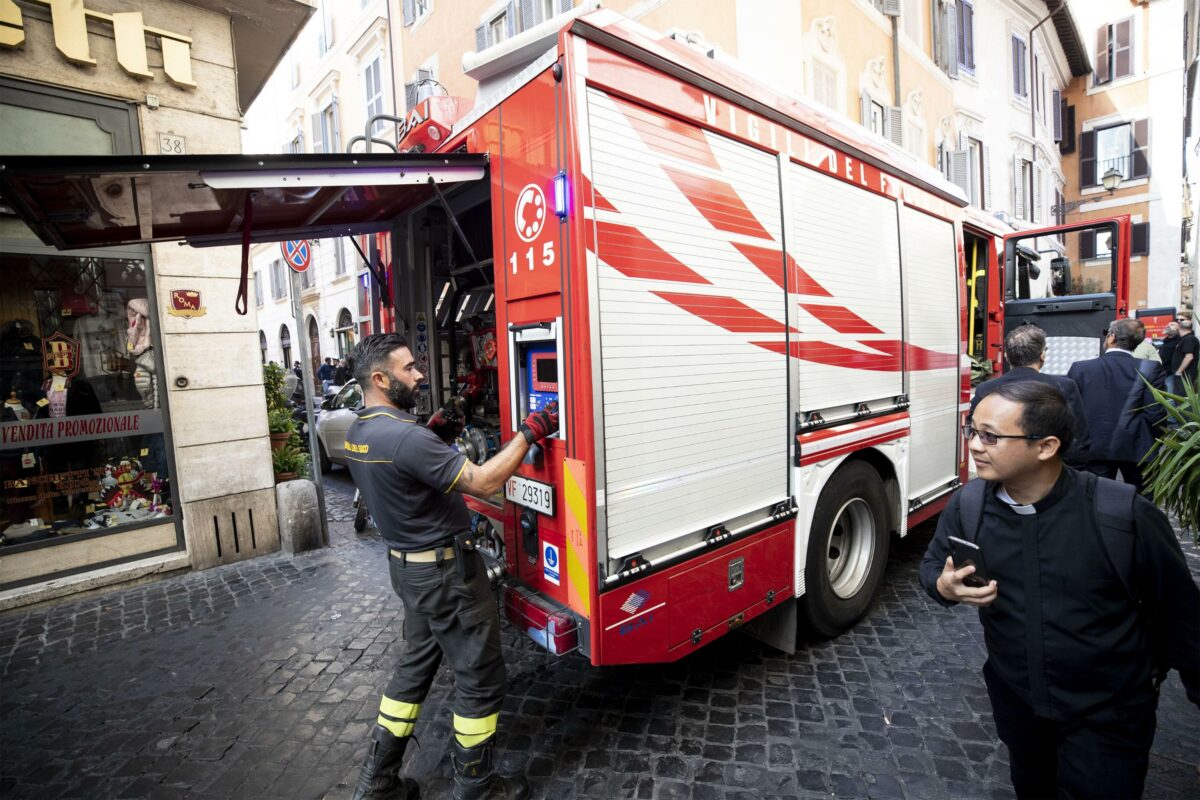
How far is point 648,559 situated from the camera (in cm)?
241

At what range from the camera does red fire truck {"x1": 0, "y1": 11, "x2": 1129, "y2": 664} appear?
2.23 m

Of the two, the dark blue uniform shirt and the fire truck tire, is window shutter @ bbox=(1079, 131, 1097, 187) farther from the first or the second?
the dark blue uniform shirt

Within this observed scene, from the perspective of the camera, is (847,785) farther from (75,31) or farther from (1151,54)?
(1151,54)

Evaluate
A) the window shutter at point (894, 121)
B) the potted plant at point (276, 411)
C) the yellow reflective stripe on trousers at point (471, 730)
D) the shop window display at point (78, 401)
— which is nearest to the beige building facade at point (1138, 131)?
the window shutter at point (894, 121)

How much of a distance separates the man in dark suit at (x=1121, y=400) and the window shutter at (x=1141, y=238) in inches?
925

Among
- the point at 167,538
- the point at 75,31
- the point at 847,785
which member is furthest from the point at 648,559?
the point at 75,31

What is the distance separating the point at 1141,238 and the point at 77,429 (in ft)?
98.0

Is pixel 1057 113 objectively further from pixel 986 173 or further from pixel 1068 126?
pixel 986 173

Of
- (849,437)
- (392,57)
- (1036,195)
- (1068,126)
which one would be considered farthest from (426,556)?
(1068,126)

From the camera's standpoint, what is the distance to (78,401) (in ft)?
15.8

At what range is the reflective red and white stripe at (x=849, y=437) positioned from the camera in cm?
318

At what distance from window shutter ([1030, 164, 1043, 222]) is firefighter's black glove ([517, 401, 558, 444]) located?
19733 mm

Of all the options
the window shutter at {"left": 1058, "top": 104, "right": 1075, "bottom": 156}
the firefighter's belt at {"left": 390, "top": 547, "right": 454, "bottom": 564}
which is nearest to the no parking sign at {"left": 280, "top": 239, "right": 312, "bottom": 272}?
the firefighter's belt at {"left": 390, "top": 547, "right": 454, "bottom": 564}

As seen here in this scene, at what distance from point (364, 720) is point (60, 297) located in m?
4.49
